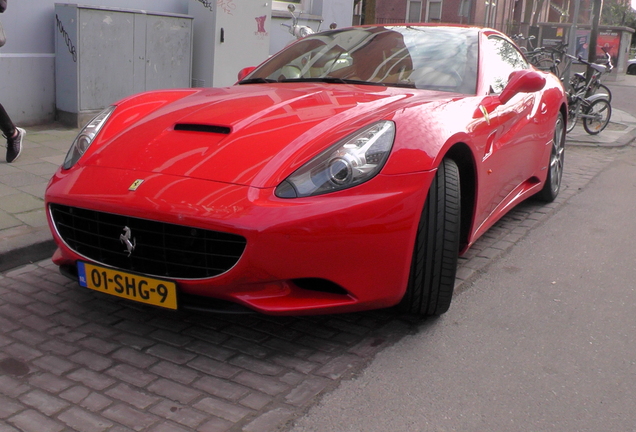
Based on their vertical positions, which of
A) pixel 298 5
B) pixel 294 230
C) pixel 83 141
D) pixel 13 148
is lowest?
pixel 13 148

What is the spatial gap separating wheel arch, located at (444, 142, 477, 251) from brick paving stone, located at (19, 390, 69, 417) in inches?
74.6

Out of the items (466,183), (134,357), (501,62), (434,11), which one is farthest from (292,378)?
(434,11)

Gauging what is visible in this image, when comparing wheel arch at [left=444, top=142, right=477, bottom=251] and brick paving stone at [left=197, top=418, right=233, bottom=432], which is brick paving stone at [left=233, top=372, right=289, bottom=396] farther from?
wheel arch at [left=444, top=142, right=477, bottom=251]

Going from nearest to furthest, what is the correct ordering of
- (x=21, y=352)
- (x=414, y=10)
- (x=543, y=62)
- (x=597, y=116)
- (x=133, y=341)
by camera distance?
1. (x=21, y=352)
2. (x=133, y=341)
3. (x=597, y=116)
4. (x=543, y=62)
5. (x=414, y=10)

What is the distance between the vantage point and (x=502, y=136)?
3.69 m

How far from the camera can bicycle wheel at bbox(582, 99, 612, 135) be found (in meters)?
9.80

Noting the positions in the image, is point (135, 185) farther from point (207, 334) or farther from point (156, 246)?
point (207, 334)

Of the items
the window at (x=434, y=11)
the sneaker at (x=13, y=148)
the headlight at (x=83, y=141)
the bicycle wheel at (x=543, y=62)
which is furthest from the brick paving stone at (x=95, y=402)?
the window at (x=434, y=11)

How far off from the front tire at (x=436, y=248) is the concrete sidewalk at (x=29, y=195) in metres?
2.15

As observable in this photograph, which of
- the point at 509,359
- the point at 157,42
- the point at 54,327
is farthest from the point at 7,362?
the point at 157,42

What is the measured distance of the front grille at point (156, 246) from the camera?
8.27 feet

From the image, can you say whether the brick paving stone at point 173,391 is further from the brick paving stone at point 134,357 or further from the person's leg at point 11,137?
the person's leg at point 11,137

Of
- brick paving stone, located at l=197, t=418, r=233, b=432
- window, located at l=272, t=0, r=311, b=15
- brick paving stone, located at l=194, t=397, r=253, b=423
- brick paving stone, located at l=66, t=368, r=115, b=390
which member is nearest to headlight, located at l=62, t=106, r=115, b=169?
brick paving stone, located at l=66, t=368, r=115, b=390

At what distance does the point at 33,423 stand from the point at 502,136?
2.63 metres
